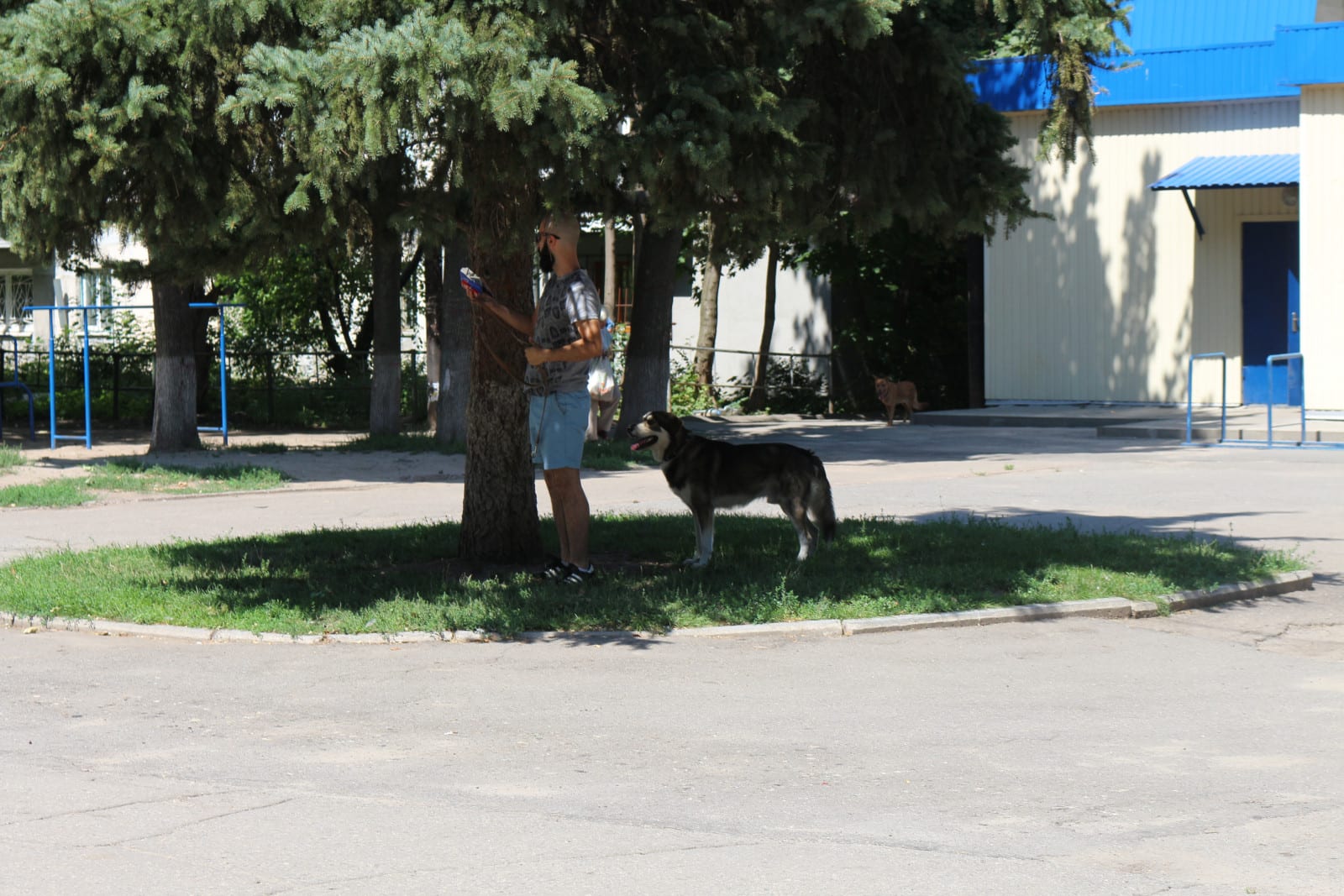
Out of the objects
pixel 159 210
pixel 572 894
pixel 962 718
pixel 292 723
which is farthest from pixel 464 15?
pixel 572 894

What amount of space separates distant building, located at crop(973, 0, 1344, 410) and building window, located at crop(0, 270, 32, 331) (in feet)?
88.6

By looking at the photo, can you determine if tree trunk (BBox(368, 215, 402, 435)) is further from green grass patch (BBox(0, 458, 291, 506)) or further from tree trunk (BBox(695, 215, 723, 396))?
tree trunk (BBox(695, 215, 723, 396))

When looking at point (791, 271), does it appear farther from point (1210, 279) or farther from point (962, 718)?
point (962, 718)

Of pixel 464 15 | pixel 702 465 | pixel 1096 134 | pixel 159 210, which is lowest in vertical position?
pixel 702 465

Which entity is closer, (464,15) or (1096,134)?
(464,15)

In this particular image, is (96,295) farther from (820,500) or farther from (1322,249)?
(820,500)

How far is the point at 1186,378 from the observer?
26.0 meters

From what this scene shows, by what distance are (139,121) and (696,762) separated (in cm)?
452

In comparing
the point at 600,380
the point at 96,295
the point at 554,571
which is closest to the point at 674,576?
the point at 554,571

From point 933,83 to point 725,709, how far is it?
5042 mm

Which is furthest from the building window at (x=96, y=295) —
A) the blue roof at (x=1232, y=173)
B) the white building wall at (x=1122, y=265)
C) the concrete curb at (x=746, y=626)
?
the concrete curb at (x=746, y=626)

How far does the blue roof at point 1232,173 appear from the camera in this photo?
23.8 meters

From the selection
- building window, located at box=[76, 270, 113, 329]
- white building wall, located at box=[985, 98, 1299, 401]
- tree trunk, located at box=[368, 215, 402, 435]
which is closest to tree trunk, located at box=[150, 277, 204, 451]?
tree trunk, located at box=[368, 215, 402, 435]

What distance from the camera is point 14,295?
144 ft
